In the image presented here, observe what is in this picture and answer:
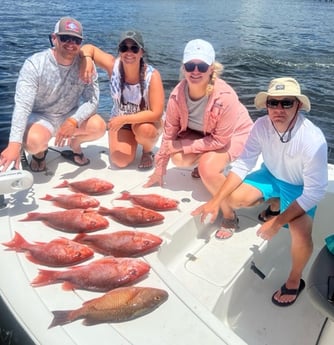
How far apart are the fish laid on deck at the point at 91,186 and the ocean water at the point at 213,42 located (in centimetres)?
413

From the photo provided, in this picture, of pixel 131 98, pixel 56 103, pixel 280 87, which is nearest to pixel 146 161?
pixel 131 98

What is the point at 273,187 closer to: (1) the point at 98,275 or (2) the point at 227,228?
(2) the point at 227,228

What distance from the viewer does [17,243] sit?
275 cm

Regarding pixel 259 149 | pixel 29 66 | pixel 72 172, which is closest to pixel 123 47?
pixel 29 66

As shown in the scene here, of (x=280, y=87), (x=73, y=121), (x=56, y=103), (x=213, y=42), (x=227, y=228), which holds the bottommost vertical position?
(x=213, y=42)

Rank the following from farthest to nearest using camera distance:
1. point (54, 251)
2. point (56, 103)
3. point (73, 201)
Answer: point (56, 103), point (73, 201), point (54, 251)

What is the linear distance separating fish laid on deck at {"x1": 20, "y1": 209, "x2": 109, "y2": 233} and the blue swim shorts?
1.21 m

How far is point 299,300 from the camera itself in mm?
3014

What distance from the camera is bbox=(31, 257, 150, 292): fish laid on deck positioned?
242 centimetres

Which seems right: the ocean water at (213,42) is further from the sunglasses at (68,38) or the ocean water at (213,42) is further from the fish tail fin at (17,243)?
the fish tail fin at (17,243)

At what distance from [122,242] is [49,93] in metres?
1.75

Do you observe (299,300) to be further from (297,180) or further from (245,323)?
(297,180)

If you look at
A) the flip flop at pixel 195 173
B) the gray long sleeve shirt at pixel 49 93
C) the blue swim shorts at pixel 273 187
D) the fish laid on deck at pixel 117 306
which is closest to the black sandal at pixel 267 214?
the blue swim shorts at pixel 273 187

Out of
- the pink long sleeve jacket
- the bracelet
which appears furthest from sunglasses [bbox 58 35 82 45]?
the pink long sleeve jacket
